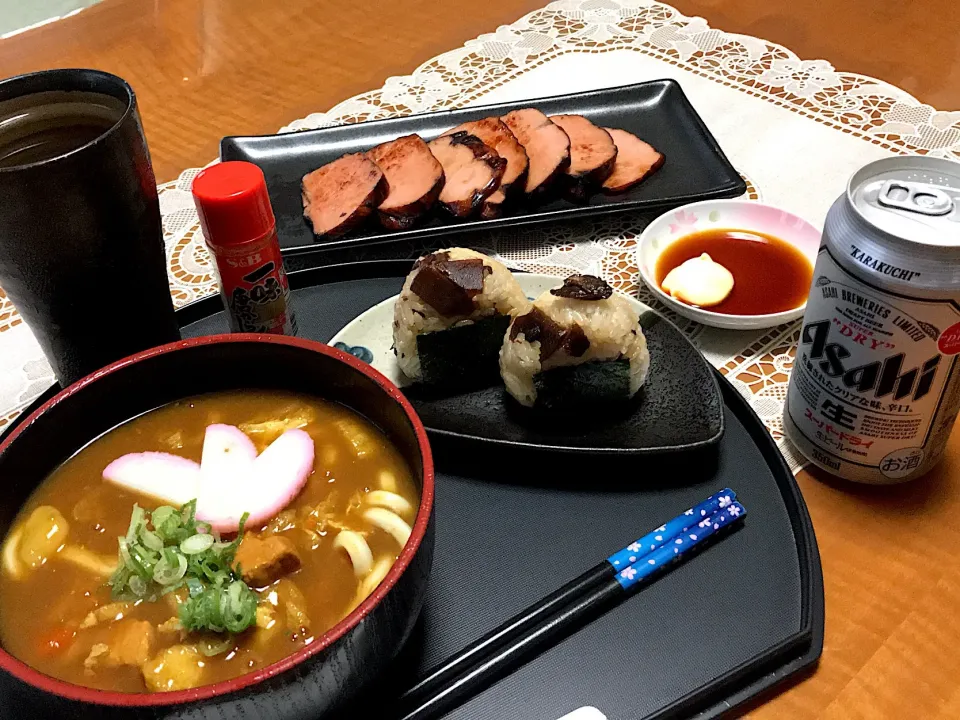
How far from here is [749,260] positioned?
5.28 feet

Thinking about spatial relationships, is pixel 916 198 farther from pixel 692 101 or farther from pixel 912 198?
pixel 692 101

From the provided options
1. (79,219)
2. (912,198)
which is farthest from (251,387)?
(912,198)

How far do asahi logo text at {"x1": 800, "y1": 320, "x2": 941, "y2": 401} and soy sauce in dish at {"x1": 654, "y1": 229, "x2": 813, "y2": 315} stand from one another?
0.34m

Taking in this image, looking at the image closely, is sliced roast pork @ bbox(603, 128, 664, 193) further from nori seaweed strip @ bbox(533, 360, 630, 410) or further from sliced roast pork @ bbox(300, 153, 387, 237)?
nori seaweed strip @ bbox(533, 360, 630, 410)

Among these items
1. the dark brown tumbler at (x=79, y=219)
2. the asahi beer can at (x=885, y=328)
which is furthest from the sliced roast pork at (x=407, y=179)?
the asahi beer can at (x=885, y=328)

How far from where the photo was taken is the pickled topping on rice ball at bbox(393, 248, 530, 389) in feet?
4.28

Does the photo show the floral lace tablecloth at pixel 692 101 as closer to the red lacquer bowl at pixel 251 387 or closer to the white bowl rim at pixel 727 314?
the white bowl rim at pixel 727 314

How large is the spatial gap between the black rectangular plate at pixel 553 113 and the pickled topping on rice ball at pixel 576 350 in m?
0.46

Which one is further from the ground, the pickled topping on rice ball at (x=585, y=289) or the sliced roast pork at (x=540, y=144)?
the pickled topping on rice ball at (x=585, y=289)

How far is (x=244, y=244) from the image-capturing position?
1.20m

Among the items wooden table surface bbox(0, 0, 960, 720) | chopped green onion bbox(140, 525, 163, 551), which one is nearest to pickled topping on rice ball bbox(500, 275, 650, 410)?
chopped green onion bbox(140, 525, 163, 551)

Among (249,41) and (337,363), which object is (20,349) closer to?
(337,363)

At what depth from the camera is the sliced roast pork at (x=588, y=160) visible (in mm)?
1770

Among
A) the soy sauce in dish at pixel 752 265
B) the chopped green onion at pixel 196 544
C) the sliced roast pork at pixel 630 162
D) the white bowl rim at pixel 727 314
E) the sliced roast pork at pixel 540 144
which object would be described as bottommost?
the soy sauce in dish at pixel 752 265
